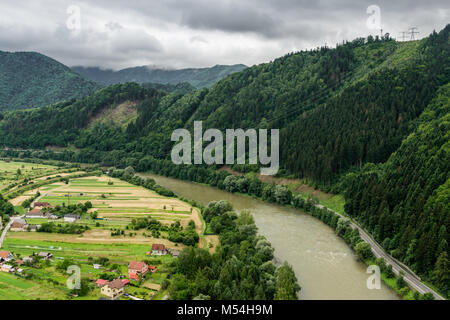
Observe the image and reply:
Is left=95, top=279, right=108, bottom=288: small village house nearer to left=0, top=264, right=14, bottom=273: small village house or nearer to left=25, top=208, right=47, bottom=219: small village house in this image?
left=0, top=264, right=14, bottom=273: small village house

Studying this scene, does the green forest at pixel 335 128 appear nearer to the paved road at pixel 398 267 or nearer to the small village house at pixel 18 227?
the paved road at pixel 398 267

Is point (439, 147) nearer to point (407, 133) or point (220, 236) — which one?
point (407, 133)

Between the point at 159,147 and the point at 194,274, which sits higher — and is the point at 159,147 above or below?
above

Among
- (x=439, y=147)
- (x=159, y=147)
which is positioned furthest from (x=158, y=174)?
(x=439, y=147)
